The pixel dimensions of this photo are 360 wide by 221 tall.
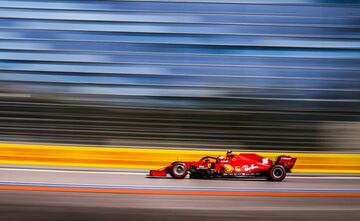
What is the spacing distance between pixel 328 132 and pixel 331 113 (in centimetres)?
67

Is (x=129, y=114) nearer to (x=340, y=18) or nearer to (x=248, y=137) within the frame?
(x=248, y=137)

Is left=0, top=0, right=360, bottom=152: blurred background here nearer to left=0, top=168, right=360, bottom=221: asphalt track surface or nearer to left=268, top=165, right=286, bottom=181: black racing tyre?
left=268, top=165, right=286, bottom=181: black racing tyre

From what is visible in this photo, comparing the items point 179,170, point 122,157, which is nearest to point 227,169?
point 179,170

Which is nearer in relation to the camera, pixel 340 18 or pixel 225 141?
pixel 225 141

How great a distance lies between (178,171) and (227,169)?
89 cm

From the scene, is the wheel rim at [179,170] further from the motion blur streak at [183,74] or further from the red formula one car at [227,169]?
the motion blur streak at [183,74]

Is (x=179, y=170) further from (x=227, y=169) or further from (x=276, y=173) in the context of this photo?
(x=276, y=173)

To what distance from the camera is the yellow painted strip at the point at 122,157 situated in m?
11.9

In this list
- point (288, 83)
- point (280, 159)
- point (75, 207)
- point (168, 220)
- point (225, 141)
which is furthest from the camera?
point (288, 83)

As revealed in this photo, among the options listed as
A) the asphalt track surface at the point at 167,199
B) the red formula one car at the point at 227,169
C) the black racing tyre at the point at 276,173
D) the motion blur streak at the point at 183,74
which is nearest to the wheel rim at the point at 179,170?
the red formula one car at the point at 227,169

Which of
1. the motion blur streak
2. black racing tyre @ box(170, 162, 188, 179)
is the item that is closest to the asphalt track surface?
black racing tyre @ box(170, 162, 188, 179)

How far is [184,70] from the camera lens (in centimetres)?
1573

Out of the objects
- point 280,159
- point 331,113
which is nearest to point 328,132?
point 331,113

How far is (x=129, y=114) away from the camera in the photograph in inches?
592
